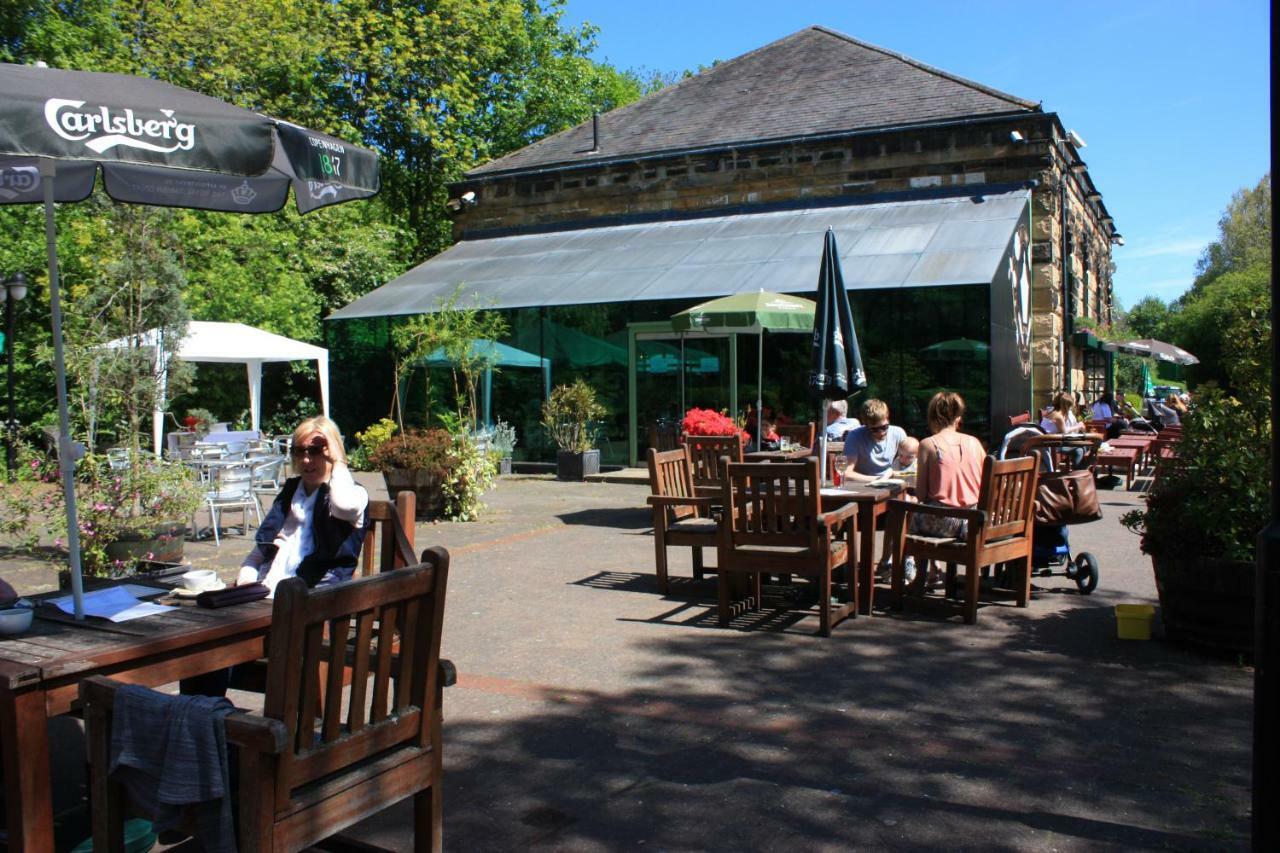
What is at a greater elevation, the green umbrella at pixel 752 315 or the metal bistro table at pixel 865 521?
the green umbrella at pixel 752 315

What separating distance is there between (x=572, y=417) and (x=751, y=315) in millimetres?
4999

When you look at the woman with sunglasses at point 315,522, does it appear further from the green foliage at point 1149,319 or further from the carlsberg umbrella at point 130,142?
the green foliage at point 1149,319

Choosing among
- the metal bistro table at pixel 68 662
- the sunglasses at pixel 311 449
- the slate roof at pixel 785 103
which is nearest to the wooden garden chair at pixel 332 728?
the metal bistro table at pixel 68 662

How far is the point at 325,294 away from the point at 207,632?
22.6m

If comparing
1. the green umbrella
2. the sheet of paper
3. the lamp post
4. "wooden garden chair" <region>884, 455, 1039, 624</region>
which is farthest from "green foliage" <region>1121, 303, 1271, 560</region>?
the lamp post

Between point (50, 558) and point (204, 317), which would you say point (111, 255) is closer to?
point (204, 317)

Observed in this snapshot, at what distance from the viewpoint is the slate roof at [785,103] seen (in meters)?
17.8

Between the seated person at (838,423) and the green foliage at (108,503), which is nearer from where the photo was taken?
the green foliage at (108,503)

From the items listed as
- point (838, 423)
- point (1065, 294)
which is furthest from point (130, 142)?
point (1065, 294)

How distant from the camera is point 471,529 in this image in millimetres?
10531

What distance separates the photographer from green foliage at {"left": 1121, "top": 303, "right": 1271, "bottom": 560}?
17.3ft

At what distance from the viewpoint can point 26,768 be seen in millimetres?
2691

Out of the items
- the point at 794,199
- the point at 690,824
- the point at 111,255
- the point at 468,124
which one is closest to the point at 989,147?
the point at 794,199

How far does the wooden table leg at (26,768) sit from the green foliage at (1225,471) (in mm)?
5199
